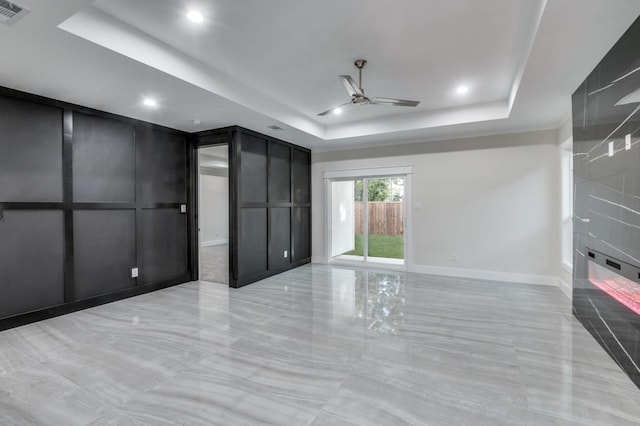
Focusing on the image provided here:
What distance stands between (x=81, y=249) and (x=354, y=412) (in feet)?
12.5

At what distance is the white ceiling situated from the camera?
2305mm

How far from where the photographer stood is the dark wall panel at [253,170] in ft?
16.5

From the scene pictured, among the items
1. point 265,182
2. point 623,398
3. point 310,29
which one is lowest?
point 623,398

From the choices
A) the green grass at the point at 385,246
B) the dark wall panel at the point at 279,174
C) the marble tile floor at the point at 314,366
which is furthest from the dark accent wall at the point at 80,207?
the green grass at the point at 385,246

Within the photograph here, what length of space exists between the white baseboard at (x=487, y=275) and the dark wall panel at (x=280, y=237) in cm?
250

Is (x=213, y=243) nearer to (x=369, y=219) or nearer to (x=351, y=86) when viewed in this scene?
(x=369, y=219)

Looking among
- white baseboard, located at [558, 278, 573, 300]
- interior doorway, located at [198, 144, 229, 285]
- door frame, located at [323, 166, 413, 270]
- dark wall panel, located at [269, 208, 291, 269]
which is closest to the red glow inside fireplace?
white baseboard, located at [558, 278, 573, 300]

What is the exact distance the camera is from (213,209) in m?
10.4

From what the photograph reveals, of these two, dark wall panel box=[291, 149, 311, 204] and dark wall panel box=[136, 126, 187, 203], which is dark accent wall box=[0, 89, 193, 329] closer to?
dark wall panel box=[136, 126, 187, 203]

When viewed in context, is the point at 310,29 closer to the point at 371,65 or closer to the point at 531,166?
the point at 371,65

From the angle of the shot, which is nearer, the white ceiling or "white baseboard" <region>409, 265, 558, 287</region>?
the white ceiling

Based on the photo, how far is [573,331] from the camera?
3.12 m

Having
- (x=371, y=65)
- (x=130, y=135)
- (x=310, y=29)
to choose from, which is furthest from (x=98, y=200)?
(x=371, y=65)

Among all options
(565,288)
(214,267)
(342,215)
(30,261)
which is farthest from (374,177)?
(30,261)
